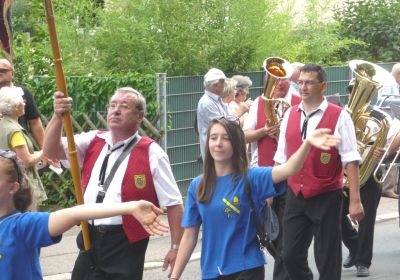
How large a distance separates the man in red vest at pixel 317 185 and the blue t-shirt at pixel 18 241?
3.66 metres

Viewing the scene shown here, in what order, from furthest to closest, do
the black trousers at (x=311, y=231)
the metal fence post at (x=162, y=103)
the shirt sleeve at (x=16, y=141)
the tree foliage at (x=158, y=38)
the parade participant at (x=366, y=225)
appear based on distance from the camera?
the tree foliage at (x=158, y=38) → the metal fence post at (x=162, y=103) → the parade participant at (x=366, y=225) → the shirt sleeve at (x=16, y=141) → the black trousers at (x=311, y=231)

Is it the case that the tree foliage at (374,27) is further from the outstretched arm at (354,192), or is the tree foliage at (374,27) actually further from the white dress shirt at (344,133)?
the outstretched arm at (354,192)

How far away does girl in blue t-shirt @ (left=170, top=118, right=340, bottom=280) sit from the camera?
6.15m

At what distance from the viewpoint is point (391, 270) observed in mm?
10172

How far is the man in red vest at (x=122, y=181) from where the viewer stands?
6285 millimetres

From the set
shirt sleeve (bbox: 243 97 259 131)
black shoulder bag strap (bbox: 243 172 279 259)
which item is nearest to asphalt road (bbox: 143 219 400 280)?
shirt sleeve (bbox: 243 97 259 131)

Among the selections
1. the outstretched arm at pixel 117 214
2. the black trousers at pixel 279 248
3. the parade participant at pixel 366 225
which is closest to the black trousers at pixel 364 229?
the parade participant at pixel 366 225

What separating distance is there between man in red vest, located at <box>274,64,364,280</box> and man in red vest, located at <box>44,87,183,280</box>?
184 cm

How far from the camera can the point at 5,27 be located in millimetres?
5969

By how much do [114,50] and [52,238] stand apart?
10268mm

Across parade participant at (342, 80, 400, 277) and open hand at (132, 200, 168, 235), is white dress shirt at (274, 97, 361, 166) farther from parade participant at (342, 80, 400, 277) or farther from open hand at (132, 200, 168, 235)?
open hand at (132, 200, 168, 235)

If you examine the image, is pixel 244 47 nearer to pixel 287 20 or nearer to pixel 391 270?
pixel 287 20

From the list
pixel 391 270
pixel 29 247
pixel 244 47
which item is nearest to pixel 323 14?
pixel 244 47

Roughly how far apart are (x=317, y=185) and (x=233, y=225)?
203 centimetres
